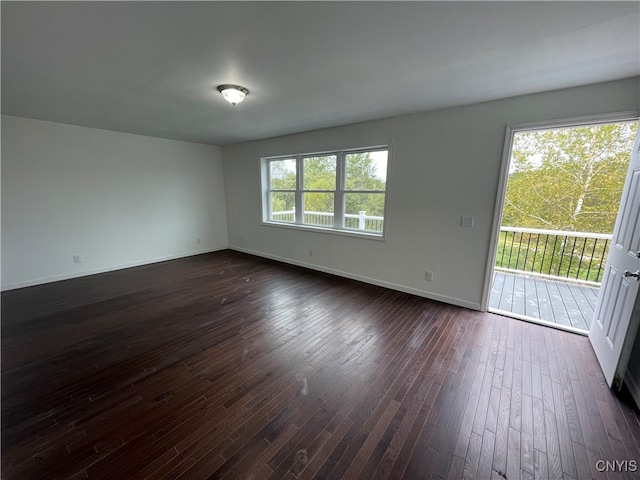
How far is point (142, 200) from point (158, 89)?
2988mm

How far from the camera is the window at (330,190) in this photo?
3.85m

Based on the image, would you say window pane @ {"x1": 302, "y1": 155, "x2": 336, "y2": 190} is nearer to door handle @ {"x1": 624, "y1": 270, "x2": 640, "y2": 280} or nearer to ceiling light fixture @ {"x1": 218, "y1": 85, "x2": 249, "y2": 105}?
ceiling light fixture @ {"x1": 218, "y1": 85, "x2": 249, "y2": 105}

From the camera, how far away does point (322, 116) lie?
11.1 ft

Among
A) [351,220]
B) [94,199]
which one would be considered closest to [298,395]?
[351,220]

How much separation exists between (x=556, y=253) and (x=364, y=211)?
11.4ft

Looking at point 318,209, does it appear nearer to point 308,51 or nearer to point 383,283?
point 383,283

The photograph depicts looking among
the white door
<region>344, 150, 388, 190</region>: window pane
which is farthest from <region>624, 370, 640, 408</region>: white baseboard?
<region>344, 150, 388, 190</region>: window pane

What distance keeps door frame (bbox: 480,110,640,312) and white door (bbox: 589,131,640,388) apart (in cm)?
30

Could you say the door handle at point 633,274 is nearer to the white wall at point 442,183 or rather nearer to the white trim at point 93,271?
the white wall at point 442,183

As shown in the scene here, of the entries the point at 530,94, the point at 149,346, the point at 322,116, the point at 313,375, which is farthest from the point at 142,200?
the point at 530,94

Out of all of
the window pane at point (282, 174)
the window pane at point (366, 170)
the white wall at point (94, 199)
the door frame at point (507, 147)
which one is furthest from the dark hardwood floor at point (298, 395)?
the window pane at point (282, 174)

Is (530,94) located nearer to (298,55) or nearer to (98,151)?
(298,55)

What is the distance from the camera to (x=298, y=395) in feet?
5.83

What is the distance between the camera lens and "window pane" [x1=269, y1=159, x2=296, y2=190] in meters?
4.87
